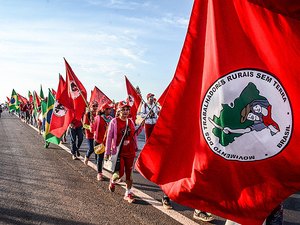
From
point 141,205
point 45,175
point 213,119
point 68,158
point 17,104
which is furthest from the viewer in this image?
point 17,104

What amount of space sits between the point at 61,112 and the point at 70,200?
232 inches

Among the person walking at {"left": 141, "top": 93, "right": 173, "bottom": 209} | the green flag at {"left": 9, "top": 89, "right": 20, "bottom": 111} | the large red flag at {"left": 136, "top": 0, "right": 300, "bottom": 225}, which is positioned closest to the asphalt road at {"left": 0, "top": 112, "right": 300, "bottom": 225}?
the person walking at {"left": 141, "top": 93, "right": 173, "bottom": 209}

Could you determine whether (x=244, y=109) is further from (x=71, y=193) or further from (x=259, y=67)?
(x=71, y=193)

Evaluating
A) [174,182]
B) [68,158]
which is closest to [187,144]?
[174,182]

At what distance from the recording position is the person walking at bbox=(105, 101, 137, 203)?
6328 mm

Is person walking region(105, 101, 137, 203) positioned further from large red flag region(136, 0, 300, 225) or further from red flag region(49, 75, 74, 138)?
red flag region(49, 75, 74, 138)

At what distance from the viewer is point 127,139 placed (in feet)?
20.9

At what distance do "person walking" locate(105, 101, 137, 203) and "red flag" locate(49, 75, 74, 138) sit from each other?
4963 mm

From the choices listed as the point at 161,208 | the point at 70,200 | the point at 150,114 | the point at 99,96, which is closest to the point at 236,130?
the point at 161,208

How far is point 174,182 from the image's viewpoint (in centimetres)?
291

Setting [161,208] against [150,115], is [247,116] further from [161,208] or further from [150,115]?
[150,115]

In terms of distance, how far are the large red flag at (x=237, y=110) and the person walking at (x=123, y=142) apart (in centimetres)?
347

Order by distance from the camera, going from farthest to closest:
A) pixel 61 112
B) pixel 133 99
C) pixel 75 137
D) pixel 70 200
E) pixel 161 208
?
1. pixel 133 99
2. pixel 61 112
3. pixel 75 137
4. pixel 70 200
5. pixel 161 208

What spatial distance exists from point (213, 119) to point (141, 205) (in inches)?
144
